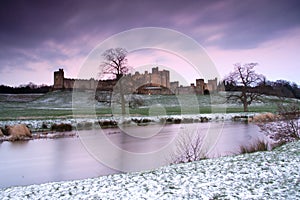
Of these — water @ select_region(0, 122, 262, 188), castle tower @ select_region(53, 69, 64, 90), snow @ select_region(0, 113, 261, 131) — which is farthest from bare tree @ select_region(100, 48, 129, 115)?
castle tower @ select_region(53, 69, 64, 90)

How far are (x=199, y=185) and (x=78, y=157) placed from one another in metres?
9.87

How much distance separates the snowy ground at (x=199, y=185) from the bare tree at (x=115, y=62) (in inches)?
1323

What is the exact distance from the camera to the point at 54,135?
24.5m

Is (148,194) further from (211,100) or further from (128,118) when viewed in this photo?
(211,100)

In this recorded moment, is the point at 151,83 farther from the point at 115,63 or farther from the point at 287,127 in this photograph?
the point at 287,127

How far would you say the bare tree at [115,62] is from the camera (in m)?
42.2

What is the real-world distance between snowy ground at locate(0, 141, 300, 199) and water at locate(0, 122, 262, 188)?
312 cm

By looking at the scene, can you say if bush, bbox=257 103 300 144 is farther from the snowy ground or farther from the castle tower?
the castle tower

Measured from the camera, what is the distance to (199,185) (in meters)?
7.63

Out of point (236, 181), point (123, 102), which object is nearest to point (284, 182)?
point (236, 181)

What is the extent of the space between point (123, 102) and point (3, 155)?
23511 millimetres

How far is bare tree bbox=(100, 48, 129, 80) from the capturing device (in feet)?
139

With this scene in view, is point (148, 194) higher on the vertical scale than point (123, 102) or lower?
lower

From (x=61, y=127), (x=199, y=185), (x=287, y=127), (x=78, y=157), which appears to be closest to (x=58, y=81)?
(x=61, y=127)
